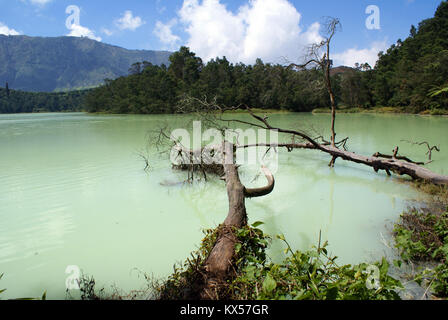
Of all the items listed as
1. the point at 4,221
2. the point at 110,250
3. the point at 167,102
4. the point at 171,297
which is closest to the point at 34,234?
the point at 4,221

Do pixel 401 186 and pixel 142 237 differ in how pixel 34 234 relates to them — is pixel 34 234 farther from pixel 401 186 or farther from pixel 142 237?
pixel 401 186

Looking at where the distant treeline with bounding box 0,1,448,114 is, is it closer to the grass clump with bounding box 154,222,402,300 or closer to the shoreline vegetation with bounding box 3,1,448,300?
the shoreline vegetation with bounding box 3,1,448,300

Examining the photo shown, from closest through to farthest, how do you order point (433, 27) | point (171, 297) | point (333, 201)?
point (171, 297) < point (333, 201) < point (433, 27)

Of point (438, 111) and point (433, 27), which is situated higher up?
point (433, 27)

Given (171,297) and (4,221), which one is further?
(4,221)

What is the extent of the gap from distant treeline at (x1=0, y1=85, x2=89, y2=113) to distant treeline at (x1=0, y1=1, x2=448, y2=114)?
4119 centimetres

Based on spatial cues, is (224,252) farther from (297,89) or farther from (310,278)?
(297,89)

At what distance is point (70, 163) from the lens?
8398 mm

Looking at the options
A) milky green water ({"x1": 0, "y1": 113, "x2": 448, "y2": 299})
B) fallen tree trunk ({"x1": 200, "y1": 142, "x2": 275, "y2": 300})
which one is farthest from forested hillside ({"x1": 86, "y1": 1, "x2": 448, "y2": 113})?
fallen tree trunk ({"x1": 200, "y1": 142, "x2": 275, "y2": 300})

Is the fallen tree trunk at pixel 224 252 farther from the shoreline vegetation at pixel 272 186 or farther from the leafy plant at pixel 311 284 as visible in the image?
the leafy plant at pixel 311 284

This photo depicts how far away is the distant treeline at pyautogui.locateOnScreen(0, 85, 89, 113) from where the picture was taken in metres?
96.9

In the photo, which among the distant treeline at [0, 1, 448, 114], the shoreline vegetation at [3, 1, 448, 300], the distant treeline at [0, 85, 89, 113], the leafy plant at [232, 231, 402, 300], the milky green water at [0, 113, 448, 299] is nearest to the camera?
the leafy plant at [232, 231, 402, 300]

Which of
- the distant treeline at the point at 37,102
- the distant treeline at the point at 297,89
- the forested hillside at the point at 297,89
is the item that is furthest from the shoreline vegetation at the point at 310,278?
the distant treeline at the point at 37,102

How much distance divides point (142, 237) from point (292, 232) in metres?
2.08
